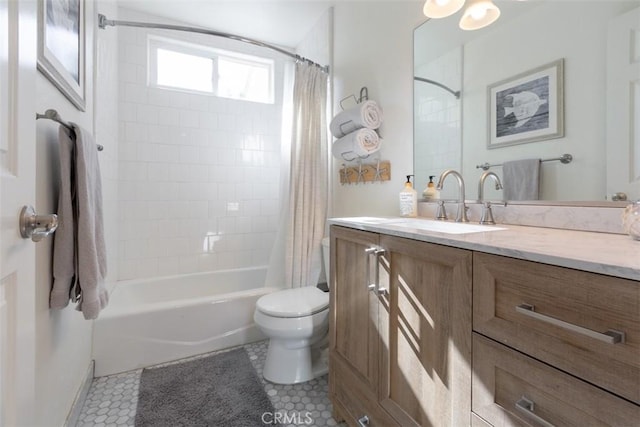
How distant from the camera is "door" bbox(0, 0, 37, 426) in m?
0.53

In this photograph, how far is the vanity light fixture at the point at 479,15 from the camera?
4.15 feet

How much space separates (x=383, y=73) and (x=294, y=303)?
1.45 meters

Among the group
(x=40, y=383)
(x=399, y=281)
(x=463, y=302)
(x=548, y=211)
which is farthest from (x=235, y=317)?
(x=548, y=211)

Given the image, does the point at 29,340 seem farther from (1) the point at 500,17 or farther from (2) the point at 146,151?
(2) the point at 146,151

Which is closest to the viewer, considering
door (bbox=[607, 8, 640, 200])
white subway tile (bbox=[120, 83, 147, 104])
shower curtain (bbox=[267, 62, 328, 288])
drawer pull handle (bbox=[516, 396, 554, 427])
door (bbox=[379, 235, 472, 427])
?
drawer pull handle (bbox=[516, 396, 554, 427])

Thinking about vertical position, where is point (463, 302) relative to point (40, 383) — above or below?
above

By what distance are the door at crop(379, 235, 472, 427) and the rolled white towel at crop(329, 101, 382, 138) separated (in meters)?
0.92

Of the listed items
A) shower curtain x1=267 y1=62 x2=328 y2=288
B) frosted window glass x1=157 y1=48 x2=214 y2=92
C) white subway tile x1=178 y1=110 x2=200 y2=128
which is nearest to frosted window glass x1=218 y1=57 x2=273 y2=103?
frosted window glass x1=157 y1=48 x2=214 y2=92

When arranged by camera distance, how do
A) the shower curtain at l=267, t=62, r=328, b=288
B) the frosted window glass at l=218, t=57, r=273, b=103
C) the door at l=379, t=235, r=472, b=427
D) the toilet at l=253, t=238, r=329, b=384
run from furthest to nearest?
1. the frosted window glass at l=218, t=57, r=273, b=103
2. the shower curtain at l=267, t=62, r=328, b=288
3. the toilet at l=253, t=238, r=329, b=384
4. the door at l=379, t=235, r=472, b=427

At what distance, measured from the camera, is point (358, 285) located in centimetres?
118

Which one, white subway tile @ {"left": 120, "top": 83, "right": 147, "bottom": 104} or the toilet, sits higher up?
white subway tile @ {"left": 120, "top": 83, "right": 147, "bottom": 104}

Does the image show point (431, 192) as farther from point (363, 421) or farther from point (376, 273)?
point (363, 421)

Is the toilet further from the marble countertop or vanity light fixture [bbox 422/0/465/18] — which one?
vanity light fixture [bbox 422/0/465/18]

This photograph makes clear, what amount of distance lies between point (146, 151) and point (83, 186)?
1524 mm
